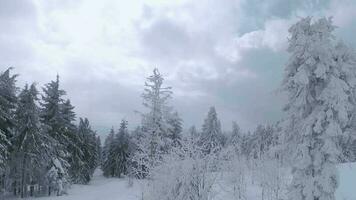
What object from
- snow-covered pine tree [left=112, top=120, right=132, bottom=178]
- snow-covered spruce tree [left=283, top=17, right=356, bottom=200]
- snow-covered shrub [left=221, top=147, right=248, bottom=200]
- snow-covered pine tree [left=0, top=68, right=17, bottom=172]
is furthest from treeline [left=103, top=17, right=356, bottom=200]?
snow-covered pine tree [left=112, top=120, right=132, bottom=178]

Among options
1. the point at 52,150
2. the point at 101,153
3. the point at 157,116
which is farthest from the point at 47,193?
the point at 101,153

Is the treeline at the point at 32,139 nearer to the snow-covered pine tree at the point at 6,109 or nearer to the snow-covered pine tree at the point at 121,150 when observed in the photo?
the snow-covered pine tree at the point at 6,109

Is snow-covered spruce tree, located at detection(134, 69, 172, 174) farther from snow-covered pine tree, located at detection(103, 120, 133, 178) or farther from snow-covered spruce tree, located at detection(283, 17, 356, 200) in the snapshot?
snow-covered pine tree, located at detection(103, 120, 133, 178)

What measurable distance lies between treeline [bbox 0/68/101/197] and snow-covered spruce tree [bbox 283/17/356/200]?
27869 millimetres

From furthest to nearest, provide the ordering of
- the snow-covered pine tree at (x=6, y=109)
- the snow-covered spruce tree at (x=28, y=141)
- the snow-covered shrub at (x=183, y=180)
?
the snow-covered spruce tree at (x=28, y=141) < the snow-covered pine tree at (x=6, y=109) < the snow-covered shrub at (x=183, y=180)

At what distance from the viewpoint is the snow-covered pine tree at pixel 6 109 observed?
43.1 meters

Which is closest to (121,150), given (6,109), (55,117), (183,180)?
(55,117)

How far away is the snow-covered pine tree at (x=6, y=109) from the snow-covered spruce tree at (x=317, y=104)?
91.6 feet

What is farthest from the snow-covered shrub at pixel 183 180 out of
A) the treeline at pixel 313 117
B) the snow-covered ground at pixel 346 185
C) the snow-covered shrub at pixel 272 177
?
the snow-covered shrub at pixel 272 177

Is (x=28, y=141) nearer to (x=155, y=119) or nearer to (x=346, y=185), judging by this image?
(x=155, y=119)

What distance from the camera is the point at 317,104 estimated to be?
24.6 m

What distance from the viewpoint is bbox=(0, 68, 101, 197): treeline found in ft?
154

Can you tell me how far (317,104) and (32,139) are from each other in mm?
34461

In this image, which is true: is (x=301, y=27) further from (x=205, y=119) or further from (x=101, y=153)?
(x=101, y=153)
